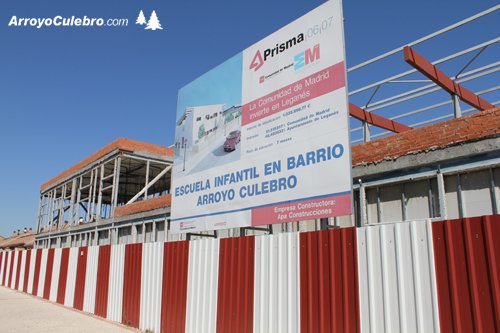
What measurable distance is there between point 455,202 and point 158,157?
19.5 metres

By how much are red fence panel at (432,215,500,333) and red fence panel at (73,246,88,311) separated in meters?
10.7

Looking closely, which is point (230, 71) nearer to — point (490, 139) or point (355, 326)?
point (490, 139)

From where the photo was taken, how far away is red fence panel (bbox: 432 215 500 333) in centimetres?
404

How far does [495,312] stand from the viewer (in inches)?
156

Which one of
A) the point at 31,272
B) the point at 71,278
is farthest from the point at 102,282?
the point at 31,272

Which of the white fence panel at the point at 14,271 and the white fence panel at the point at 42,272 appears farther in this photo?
the white fence panel at the point at 14,271

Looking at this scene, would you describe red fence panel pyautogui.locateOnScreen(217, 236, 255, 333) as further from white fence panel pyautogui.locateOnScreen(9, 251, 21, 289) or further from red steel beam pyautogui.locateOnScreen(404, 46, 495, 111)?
white fence panel pyautogui.locateOnScreen(9, 251, 21, 289)

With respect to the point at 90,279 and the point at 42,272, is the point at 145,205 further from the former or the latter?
the point at 90,279


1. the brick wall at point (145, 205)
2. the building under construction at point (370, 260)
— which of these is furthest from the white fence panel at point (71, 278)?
the brick wall at point (145, 205)

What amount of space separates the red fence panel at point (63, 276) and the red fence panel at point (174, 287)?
7114 mm

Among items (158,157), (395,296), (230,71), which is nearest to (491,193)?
(395,296)

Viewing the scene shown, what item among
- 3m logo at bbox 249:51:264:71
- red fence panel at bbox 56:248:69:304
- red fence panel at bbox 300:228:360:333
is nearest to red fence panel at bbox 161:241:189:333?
red fence panel at bbox 300:228:360:333

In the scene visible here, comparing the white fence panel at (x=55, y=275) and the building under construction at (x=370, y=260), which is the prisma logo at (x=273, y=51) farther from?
the white fence panel at (x=55, y=275)

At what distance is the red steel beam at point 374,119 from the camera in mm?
13409
